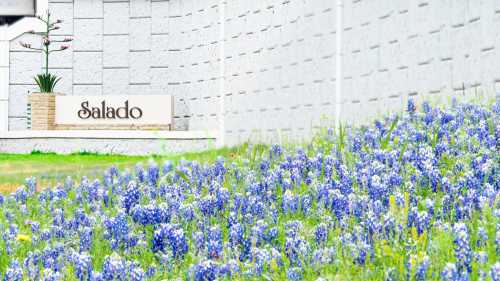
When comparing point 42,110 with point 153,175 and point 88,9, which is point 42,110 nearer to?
point 88,9

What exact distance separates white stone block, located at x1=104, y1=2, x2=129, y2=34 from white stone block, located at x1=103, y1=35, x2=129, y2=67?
17 cm

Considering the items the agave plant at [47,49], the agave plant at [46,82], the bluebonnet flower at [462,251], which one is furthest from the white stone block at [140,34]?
the bluebonnet flower at [462,251]

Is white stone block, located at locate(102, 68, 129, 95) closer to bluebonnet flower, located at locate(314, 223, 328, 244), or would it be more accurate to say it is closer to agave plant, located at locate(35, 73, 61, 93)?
agave plant, located at locate(35, 73, 61, 93)

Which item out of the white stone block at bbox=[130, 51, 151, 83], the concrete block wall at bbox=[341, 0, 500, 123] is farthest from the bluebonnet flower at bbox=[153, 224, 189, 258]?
the white stone block at bbox=[130, 51, 151, 83]

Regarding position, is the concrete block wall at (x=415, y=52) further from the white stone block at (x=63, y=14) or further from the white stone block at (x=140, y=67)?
the white stone block at (x=63, y=14)

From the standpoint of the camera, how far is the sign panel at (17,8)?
71.7 feet

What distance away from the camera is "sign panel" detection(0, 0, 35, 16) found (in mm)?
21844

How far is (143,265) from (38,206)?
2339 mm

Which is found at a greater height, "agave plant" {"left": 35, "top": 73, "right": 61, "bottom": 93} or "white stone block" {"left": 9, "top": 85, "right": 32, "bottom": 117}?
"agave plant" {"left": 35, "top": 73, "right": 61, "bottom": 93}

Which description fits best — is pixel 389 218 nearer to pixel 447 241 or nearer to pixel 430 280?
pixel 447 241

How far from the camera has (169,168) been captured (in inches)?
260

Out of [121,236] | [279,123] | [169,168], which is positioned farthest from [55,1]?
[121,236]

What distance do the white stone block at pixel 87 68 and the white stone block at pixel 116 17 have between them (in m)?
0.66

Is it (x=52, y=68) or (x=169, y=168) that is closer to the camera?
(x=169, y=168)
